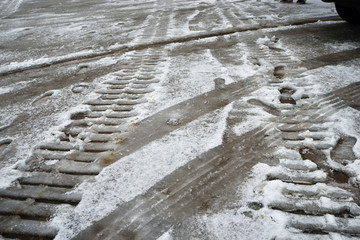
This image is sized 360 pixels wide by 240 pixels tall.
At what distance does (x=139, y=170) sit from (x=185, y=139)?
0.49 m

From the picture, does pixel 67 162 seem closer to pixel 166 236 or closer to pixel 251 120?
pixel 166 236

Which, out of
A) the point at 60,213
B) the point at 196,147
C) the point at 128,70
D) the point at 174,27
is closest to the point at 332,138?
the point at 196,147

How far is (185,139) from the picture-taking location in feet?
6.80

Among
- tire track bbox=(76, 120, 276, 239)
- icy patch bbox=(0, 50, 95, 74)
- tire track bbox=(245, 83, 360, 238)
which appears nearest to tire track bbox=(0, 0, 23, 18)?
icy patch bbox=(0, 50, 95, 74)

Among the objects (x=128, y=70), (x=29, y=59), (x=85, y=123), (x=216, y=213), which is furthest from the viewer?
(x=29, y=59)

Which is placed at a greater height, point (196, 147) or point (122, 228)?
point (196, 147)

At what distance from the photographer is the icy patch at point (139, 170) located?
1.50m

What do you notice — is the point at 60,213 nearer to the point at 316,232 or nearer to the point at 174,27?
the point at 316,232

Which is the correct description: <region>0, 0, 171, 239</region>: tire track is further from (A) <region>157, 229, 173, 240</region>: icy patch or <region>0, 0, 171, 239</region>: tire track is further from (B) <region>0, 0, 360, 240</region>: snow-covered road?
(A) <region>157, 229, 173, 240</region>: icy patch

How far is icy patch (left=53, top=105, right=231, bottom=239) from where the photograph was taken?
150 cm

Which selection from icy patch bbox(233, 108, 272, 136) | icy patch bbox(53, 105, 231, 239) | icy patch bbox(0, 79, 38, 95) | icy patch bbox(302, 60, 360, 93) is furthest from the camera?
icy patch bbox(0, 79, 38, 95)

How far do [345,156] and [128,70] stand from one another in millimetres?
2759

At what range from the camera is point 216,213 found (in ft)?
4.84

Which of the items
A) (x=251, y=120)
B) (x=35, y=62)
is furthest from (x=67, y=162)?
(x=35, y=62)
